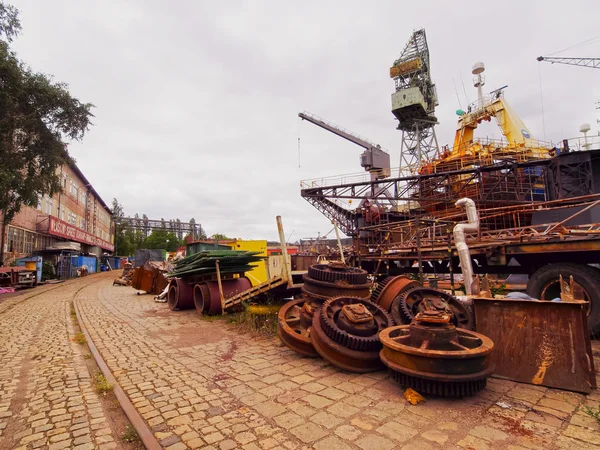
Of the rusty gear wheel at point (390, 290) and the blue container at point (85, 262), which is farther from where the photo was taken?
the blue container at point (85, 262)

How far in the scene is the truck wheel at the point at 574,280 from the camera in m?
5.13

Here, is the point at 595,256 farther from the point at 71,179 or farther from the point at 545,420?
the point at 71,179

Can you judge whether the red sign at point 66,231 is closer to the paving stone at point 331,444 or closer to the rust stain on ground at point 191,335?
the rust stain on ground at point 191,335

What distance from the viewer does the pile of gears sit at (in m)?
3.21

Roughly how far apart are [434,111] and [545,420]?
38.3 m

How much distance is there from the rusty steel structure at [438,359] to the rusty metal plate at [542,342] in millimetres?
519

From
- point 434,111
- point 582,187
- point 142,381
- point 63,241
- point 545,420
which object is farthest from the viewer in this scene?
point 434,111

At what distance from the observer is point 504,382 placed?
3.73 metres

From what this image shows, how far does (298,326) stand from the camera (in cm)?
568

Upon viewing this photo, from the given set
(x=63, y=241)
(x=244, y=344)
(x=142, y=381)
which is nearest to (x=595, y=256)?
(x=244, y=344)

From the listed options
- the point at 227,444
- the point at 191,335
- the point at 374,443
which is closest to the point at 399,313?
the point at 374,443

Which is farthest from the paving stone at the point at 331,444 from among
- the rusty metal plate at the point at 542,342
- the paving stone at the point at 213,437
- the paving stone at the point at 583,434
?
the rusty metal plate at the point at 542,342

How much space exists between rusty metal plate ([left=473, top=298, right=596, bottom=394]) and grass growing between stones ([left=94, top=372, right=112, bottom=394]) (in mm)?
4702

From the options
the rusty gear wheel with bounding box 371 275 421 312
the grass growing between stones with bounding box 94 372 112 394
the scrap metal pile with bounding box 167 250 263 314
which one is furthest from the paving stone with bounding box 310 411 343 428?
the scrap metal pile with bounding box 167 250 263 314
